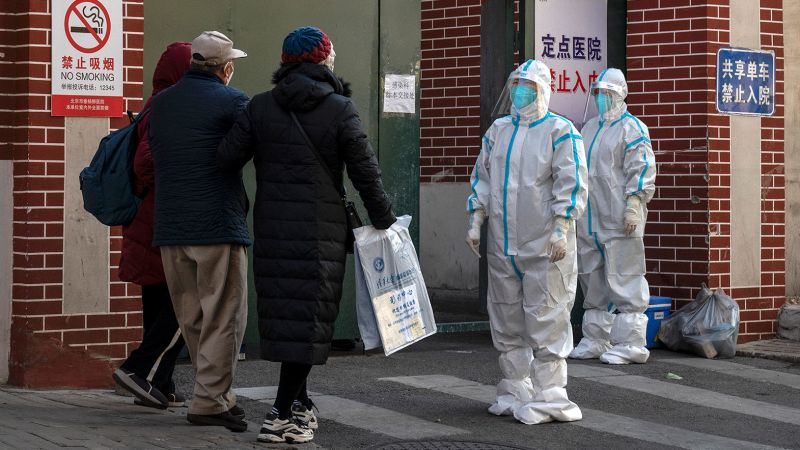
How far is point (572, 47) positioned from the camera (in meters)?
11.0

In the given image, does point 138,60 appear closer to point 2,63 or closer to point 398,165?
point 2,63

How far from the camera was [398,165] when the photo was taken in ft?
32.6

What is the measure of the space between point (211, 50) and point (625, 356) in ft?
14.1

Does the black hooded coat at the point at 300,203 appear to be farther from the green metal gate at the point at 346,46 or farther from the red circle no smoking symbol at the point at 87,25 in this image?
the green metal gate at the point at 346,46

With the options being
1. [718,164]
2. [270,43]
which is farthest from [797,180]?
[270,43]

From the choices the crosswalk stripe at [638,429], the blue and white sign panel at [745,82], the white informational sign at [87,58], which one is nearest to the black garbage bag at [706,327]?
the blue and white sign panel at [745,82]

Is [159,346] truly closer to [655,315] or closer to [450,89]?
[655,315]

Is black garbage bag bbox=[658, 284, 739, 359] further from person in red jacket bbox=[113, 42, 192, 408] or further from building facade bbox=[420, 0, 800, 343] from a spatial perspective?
person in red jacket bbox=[113, 42, 192, 408]

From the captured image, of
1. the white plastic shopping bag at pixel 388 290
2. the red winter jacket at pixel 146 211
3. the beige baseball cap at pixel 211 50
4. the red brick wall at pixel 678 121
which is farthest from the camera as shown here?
the red brick wall at pixel 678 121

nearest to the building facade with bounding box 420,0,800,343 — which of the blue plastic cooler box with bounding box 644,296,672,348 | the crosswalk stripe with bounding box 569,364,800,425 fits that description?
the blue plastic cooler box with bounding box 644,296,672,348

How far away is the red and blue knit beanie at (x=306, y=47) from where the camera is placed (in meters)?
6.39

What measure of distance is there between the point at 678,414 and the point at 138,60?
3.89 meters

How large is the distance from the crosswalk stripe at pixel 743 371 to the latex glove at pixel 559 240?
8.88 ft

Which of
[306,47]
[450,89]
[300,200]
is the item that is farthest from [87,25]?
[450,89]
